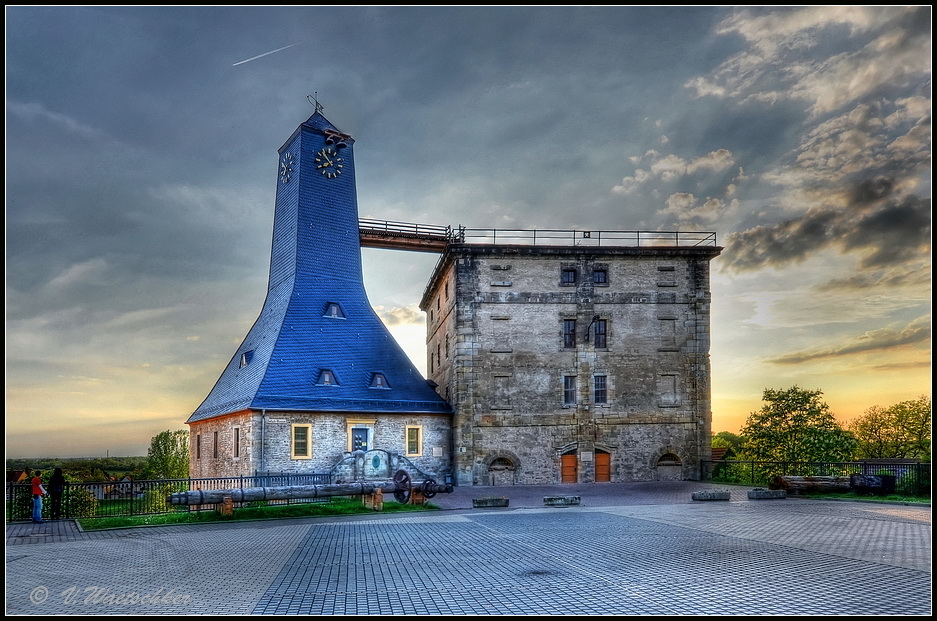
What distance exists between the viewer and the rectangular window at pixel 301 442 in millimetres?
31750

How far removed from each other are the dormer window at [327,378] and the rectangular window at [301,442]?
2.32 metres

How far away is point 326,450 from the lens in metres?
32.6

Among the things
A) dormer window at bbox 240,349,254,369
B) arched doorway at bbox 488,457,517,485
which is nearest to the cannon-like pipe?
arched doorway at bbox 488,457,517,485

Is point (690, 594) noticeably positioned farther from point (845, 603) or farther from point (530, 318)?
point (530, 318)

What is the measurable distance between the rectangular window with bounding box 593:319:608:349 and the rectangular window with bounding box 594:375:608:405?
1620 millimetres

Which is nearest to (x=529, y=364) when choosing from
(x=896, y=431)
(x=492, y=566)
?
(x=492, y=566)

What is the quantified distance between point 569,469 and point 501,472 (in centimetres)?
342

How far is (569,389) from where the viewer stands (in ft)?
119

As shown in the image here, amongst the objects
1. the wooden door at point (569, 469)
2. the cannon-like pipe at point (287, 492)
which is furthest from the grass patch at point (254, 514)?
the wooden door at point (569, 469)

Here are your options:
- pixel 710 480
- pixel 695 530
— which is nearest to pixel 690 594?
pixel 695 530

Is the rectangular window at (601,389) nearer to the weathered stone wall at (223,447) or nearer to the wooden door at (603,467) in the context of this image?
the wooden door at (603,467)

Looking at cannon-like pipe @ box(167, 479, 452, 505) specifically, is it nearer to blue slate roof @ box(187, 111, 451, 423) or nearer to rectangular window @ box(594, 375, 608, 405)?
blue slate roof @ box(187, 111, 451, 423)

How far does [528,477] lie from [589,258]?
453 inches

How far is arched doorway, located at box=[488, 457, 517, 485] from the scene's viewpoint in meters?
35.1
